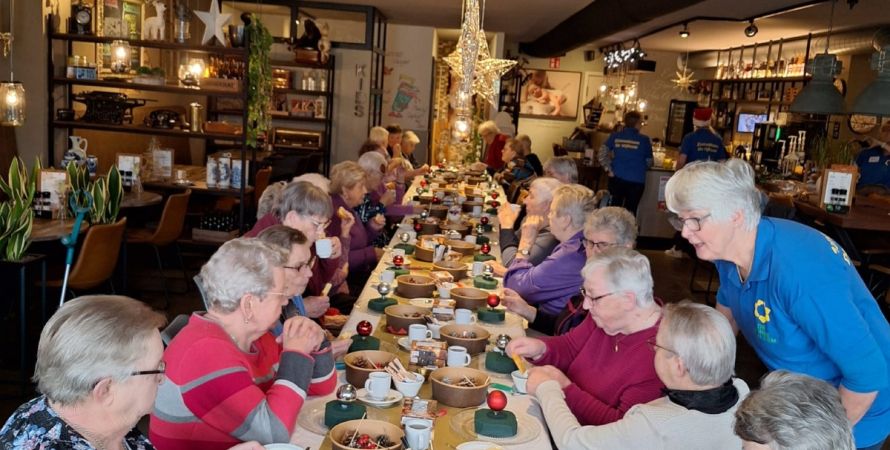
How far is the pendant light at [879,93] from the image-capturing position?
19.8 feet

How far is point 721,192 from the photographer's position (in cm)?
236

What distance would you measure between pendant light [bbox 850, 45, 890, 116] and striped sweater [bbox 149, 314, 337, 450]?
5332mm

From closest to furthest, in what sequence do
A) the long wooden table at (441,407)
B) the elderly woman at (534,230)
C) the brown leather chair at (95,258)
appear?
the long wooden table at (441,407), the elderly woman at (534,230), the brown leather chair at (95,258)

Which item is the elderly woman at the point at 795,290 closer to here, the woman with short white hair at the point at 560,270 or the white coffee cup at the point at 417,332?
the white coffee cup at the point at 417,332

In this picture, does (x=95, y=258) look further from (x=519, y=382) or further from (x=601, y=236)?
(x=519, y=382)

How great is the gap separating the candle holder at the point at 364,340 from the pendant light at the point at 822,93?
570cm

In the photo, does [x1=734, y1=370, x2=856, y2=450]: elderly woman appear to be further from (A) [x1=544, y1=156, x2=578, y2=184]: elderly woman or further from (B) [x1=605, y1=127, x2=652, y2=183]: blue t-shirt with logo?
(B) [x1=605, y1=127, x2=652, y2=183]: blue t-shirt with logo

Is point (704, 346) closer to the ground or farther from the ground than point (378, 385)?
farther from the ground

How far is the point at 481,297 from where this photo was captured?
372 cm

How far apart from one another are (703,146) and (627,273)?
27.5 ft

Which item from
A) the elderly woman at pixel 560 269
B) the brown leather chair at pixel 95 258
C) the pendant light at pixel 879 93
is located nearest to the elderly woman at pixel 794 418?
the elderly woman at pixel 560 269

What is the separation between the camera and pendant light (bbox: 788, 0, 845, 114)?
7297mm

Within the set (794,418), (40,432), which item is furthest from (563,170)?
(40,432)

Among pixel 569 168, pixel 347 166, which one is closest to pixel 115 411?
pixel 347 166
